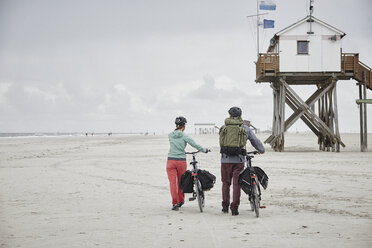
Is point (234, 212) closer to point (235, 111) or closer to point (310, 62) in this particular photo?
point (235, 111)

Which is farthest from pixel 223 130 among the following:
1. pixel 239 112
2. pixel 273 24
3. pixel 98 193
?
pixel 273 24

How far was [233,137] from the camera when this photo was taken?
764 centimetres

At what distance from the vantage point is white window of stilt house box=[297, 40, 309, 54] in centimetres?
2636

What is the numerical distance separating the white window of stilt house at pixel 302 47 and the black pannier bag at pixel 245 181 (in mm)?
20419

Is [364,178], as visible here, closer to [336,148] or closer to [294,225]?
[294,225]

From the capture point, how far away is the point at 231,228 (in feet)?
21.7

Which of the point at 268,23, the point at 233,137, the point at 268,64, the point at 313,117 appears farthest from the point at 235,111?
the point at 268,23

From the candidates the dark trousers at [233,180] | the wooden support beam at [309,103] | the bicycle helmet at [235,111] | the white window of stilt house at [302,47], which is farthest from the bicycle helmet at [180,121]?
the white window of stilt house at [302,47]

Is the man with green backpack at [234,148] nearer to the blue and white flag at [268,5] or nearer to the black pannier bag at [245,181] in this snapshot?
the black pannier bag at [245,181]

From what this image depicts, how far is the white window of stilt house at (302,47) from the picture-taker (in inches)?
1038

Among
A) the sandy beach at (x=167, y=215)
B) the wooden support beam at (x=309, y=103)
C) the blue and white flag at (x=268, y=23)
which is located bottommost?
the sandy beach at (x=167, y=215)

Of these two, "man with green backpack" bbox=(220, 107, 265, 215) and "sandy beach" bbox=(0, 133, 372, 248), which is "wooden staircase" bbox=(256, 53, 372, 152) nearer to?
"sandy beach" bbox=(0, 133, 372, 248)

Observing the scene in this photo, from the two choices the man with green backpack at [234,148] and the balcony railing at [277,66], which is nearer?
the man with green backpack at [234,148]

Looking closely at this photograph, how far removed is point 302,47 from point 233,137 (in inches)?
809
